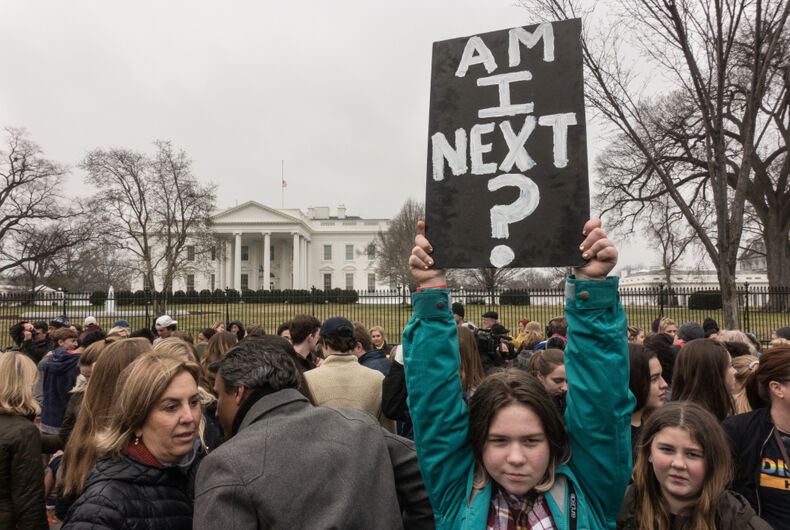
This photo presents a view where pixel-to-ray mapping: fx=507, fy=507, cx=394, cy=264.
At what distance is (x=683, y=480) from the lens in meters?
2.08

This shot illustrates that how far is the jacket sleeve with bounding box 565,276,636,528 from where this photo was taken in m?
1.48

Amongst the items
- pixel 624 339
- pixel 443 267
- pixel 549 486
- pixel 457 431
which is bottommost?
pixel 549 486

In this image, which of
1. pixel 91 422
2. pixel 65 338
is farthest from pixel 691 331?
pixel 65 338

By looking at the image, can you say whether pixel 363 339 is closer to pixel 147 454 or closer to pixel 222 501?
pixel 147 454

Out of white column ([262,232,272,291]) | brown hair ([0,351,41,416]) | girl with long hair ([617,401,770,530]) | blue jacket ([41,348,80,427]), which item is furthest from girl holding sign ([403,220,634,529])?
white column ([262,232,272,291])

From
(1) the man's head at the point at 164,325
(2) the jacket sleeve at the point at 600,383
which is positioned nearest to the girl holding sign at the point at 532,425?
(2) the jacket sleeve at the point at 600,383

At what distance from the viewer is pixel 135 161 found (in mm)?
25109

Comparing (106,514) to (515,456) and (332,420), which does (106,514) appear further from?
(515,456)

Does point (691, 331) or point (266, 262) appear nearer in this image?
point (691, 331)

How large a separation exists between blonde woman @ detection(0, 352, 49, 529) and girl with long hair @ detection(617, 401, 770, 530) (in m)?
3.04

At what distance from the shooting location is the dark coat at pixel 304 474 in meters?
1.49

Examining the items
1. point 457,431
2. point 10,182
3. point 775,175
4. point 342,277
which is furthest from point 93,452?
point 342,277

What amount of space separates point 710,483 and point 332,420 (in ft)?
5.17

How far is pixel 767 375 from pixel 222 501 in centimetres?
263
